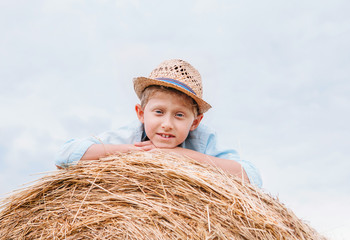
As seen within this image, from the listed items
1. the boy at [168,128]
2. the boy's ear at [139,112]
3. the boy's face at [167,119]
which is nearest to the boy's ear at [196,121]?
the boy at [168,128]

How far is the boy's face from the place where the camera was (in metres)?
2.57

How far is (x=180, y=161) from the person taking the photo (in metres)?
2.19

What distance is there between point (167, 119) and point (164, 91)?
20cm

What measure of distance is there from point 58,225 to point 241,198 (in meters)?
0.97

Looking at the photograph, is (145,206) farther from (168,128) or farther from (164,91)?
(164,91)

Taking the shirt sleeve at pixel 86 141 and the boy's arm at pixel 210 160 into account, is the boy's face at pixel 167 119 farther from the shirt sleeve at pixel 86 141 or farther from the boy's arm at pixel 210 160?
the shirt sleeve at pixel 86 141

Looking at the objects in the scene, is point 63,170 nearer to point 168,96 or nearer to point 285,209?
point 168,96

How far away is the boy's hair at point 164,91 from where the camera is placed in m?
2.62

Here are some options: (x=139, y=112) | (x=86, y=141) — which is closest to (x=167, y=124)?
(x=139, y=112)

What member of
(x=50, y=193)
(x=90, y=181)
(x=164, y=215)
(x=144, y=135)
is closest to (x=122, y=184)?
(x=90, y=181)

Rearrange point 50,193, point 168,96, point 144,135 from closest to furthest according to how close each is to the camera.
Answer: point 50,193, point 168,96, point 144,135

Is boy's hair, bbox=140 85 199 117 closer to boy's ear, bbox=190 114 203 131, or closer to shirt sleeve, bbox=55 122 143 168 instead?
boy's ear, bbox=190 114 203 131

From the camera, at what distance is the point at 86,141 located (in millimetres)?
2488

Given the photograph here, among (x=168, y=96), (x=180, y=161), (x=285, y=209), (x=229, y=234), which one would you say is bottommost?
(x=229, y=234)
